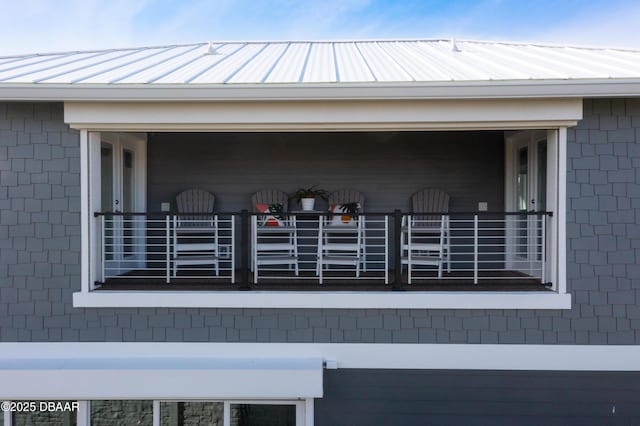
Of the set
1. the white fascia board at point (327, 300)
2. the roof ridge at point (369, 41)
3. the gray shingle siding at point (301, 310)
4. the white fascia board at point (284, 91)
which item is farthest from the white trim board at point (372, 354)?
the roof ridge at point (369, 41)

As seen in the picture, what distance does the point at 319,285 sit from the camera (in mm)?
5242

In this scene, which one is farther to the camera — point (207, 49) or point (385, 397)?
point (207, 49)

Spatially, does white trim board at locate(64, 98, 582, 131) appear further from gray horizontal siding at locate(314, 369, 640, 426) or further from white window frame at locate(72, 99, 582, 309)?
gray horizontal siding at locate(314, 369, 640, 426)

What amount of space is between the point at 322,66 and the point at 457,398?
12.5ft

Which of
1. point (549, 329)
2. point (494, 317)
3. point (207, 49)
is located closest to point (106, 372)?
point (494, 317)

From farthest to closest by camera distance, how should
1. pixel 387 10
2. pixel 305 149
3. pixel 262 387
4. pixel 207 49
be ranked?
pixel 387 10, pixel 207 49, pixel 305 149, pixel 262 387

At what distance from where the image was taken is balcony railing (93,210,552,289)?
5.05m

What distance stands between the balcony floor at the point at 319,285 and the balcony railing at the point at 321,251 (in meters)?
0.03

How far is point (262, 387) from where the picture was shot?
4664 millimetres

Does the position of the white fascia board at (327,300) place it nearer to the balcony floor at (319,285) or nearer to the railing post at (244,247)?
the railing post at (244,247)

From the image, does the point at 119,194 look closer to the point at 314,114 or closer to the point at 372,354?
the point at 314,114

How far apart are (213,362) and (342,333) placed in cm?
118

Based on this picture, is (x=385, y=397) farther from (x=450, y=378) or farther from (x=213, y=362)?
(x=213, y=362)

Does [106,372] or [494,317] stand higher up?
[494,317]
